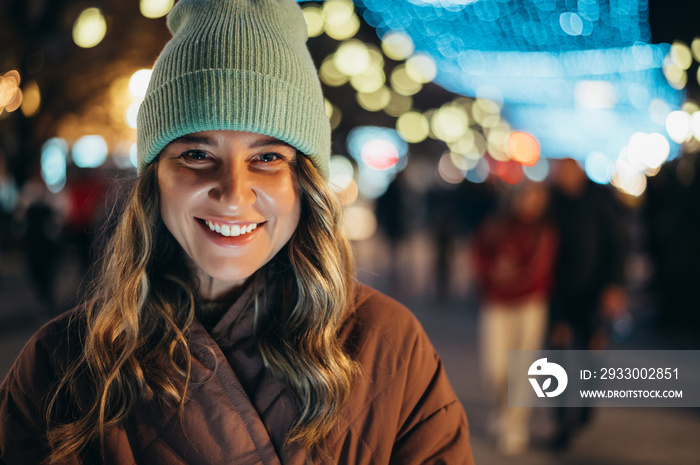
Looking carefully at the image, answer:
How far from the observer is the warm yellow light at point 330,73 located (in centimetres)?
1883

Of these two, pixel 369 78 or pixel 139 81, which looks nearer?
pixel 139 81

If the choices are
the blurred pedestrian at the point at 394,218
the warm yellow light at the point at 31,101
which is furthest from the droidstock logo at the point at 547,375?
the warm yellow light at the point at 31,101

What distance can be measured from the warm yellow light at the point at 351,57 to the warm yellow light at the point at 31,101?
887 cm

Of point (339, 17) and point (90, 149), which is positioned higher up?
point (339, 17)

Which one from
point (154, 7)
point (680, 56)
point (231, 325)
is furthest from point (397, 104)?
point (231, 325)

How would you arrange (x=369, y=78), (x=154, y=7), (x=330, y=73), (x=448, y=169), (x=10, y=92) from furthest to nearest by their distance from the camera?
1. (x=448, y=169)
2. (x=369, y=78)
3. (x=330, y=73)
4. (x=10, y=92)
5. (x=154, y=7)

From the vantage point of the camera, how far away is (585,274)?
551 centimetres

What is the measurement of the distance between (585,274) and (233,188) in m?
4.52

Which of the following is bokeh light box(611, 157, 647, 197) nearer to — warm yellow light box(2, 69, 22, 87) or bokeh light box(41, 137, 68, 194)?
bokeh light box(41, 137, 68, 194)

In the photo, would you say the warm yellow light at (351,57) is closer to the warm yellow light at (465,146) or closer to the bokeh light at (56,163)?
the bokeh light at (56,163)

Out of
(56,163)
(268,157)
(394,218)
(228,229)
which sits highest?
(56,163)

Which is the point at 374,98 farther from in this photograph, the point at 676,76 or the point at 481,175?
the point at 676,76

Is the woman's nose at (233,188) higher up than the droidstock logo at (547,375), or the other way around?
the woman's nose at (233,188)

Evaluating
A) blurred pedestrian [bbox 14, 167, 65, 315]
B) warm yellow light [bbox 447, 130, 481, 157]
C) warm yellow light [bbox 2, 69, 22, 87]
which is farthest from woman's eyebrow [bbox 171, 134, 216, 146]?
warm yellow light [bbox 447, 130, 481, 157]
